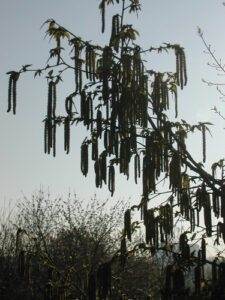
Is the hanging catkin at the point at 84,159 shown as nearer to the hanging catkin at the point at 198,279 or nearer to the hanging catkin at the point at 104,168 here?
the hanging catkin at the point at 104,168

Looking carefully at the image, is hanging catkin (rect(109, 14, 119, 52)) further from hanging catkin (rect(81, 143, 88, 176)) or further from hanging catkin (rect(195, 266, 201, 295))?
hanging catkin (rect(195, 266, 201, 295))

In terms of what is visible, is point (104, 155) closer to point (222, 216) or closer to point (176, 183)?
point (176, 183)

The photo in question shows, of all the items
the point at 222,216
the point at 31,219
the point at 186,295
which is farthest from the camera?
the point at 31,219

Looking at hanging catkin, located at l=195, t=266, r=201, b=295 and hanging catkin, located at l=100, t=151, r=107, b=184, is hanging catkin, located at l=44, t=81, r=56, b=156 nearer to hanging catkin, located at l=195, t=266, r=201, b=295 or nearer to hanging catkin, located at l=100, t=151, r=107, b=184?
hanging catkin, located at l=100, t=151, r=107, b=184

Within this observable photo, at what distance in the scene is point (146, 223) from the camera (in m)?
5.09

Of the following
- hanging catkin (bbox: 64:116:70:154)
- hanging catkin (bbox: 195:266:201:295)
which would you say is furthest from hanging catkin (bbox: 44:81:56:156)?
hanging catkin (bbox: 195:266:201:295)

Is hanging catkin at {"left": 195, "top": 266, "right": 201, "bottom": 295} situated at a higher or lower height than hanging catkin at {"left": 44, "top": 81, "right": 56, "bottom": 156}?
lower

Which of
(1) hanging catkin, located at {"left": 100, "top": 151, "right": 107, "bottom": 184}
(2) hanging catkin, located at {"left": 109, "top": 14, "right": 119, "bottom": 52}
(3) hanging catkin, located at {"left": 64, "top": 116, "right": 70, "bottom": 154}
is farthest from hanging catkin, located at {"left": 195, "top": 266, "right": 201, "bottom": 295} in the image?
(2) hanging catkin, located at {"left": 109, "top": 14, "right": 119, "bottom": 52}

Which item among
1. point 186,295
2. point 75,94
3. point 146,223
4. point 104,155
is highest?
point 75,94

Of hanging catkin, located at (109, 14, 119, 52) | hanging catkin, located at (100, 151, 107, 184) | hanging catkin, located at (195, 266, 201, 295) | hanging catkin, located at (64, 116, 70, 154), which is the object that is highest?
hanging catkin, located at (109, 14, 119, 52)

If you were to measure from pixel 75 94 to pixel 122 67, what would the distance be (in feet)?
2.17

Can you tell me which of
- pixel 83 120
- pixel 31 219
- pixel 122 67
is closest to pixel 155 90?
pixel 122 67

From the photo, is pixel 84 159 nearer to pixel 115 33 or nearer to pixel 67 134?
pixel 67 134

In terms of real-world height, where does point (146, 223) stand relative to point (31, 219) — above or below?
below
